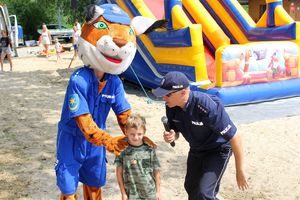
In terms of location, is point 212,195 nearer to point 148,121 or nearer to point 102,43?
point 102,43

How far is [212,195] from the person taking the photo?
297 cm

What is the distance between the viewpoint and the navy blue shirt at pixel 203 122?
279 centimetres

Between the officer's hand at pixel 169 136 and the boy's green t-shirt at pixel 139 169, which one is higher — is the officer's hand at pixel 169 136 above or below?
above

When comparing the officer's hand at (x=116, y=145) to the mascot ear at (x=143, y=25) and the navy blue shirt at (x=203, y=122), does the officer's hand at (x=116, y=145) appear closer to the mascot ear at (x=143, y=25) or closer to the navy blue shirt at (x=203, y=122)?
the navy blue shirt at (x=203, y=122)

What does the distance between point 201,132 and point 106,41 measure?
940 mm

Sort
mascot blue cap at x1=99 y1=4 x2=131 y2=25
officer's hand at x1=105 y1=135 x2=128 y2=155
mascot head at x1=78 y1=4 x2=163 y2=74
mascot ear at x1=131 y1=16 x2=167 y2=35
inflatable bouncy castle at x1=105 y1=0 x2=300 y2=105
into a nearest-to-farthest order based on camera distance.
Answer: officer's hand at x1=105 y1=135 x2=128 y2=155
mascot head at x1=78 y1=4 x2=163 y2=74
mascot blue cap at x1=99 y1=4 x2=131 y2=25
mascot ear at x1=131 y1=16 x2=167 y2=35
inflatable bouncy castle at x1=105 y1=0 x2=300 y2=105

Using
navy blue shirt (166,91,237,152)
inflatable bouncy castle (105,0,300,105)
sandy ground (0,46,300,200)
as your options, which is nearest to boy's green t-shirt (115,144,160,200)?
navy blue shirt (166,91,237,152)

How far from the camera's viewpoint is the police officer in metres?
2.78

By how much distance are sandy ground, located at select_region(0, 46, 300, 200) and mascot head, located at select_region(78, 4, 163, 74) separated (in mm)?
1559

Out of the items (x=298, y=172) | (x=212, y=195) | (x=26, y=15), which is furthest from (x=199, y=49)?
(x=26, y=15)

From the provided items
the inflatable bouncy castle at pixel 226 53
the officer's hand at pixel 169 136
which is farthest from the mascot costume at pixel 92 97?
the inflatable bouncy castle at pixel 226 53

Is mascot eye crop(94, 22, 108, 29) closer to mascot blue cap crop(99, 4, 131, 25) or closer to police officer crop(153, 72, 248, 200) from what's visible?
mascot blue cap crop(99, 4, 131, 25)

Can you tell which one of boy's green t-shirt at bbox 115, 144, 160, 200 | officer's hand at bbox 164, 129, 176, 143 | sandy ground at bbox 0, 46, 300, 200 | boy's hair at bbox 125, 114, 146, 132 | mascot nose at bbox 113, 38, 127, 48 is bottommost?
sandy ground at bbox 0, 46, 300, 200

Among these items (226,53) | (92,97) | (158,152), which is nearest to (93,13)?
(92,97)
